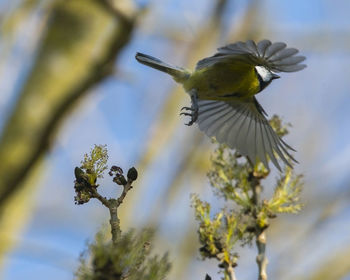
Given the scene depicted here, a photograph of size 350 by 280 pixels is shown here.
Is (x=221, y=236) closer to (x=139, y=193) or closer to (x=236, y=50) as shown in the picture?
(x=236, y=50)

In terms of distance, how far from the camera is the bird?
2.68 meters

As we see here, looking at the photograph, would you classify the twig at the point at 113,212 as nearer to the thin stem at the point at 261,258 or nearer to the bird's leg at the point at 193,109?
the thin stem at the point at 261,258

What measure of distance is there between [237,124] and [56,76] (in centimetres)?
242

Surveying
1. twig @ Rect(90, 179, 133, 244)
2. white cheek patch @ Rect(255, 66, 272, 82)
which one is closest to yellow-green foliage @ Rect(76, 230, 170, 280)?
twig @ Rect(90, 179, 133, 244)

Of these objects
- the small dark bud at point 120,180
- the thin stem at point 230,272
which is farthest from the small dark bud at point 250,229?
the small dark bud at point 120,180

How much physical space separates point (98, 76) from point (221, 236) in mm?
2768

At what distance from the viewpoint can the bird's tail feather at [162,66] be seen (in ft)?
9.90

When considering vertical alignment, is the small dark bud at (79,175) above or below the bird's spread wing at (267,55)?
below

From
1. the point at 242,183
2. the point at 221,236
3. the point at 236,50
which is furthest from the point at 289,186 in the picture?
the point at 236,50

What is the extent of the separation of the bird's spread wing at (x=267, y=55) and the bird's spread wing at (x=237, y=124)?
260mm

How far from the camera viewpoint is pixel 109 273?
1095 mm

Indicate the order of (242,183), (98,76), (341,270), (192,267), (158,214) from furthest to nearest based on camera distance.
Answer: (192,267)
(158,214)
(98,76)
(341,270)
(242,183)

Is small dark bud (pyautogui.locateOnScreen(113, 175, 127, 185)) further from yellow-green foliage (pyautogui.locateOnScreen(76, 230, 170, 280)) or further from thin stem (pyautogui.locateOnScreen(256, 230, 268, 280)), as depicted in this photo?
thin stem (pyautogui.locateOnScreen(256, 230, 268, 280))

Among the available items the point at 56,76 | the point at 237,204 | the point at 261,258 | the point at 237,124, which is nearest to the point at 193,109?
the point at 237,124
